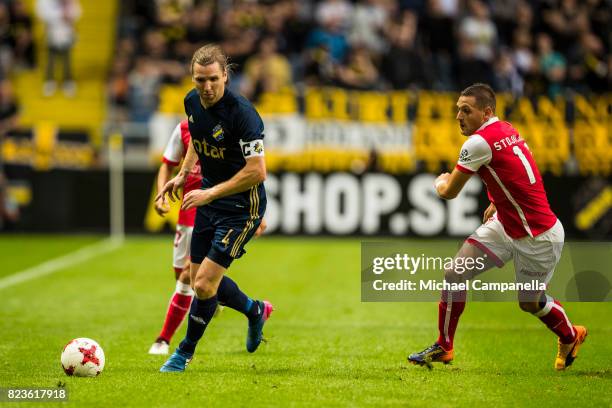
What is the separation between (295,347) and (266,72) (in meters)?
12.6

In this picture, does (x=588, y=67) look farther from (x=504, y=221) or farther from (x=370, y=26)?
(x=504, y=221)

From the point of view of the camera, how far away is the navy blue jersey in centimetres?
787

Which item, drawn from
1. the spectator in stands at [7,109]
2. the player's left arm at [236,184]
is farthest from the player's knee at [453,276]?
the spectator in stands at [7,109]

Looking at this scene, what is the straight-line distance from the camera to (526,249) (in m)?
8.23

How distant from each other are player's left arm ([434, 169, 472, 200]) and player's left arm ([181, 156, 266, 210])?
1323 mm

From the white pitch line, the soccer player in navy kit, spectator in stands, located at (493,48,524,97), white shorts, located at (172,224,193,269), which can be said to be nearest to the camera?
→ the soccer player in navy kit

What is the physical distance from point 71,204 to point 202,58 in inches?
530

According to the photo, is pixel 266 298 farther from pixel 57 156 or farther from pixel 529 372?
pixel 57 156

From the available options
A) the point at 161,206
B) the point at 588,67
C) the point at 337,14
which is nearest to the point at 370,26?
the point at 337,14

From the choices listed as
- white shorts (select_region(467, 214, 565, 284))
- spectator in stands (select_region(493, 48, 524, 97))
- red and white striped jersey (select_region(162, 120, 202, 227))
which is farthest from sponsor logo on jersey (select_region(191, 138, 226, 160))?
spectator in stands (select_region(493, 48, 524, 97))

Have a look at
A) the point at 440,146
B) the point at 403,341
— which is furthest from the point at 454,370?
the point at 440,146

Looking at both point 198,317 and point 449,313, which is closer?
point 198,317

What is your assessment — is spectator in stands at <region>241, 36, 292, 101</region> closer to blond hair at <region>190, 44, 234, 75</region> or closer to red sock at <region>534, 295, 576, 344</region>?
blond hair at <region>190, 44, 234, 75</region>

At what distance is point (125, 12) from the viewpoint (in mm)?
26500
